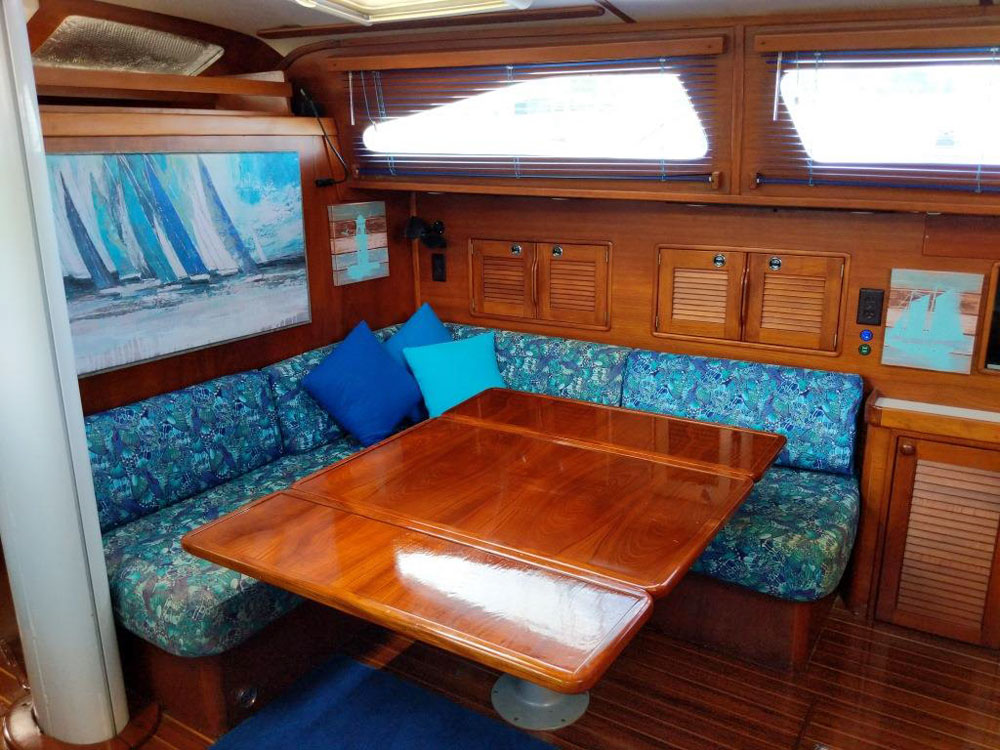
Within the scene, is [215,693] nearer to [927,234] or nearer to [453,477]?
[453,477]

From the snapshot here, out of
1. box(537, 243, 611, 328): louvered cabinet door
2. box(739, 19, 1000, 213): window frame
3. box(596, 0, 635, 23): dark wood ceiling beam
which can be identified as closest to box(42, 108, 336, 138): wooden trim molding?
box(537, 243, 611, 328): louvered cabinet door

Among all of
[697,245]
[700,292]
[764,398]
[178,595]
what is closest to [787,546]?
[764,398]

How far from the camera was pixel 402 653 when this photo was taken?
9.25 ft

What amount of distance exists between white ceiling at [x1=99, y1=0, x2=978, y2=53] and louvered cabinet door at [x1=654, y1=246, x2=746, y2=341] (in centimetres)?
92

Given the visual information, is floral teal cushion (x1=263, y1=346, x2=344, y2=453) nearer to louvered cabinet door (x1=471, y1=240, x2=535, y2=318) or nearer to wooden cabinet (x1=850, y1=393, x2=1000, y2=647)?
louvered cabinet door (x1=471, y1=240, x2=535, y2=318)

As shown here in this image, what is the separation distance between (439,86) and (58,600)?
2250mm

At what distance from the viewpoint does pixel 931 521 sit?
283 cm

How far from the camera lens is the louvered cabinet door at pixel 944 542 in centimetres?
274

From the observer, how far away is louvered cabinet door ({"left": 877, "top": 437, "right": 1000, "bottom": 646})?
2.74 m

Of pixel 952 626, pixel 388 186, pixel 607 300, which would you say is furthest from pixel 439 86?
pixel 952 626

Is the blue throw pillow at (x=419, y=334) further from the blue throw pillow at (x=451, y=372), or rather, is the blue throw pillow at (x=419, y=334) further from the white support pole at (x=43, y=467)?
the white support pole at (x=43, y=467)

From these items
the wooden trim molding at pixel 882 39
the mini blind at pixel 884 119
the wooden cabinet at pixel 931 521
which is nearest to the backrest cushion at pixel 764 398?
the wooden cabinet at pixel 931 521

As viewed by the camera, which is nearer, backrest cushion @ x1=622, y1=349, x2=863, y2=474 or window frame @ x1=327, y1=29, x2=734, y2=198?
window frame @ x1=327, y1=29, x2=734, y2=198

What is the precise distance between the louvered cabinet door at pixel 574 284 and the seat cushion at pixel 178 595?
1.79m
